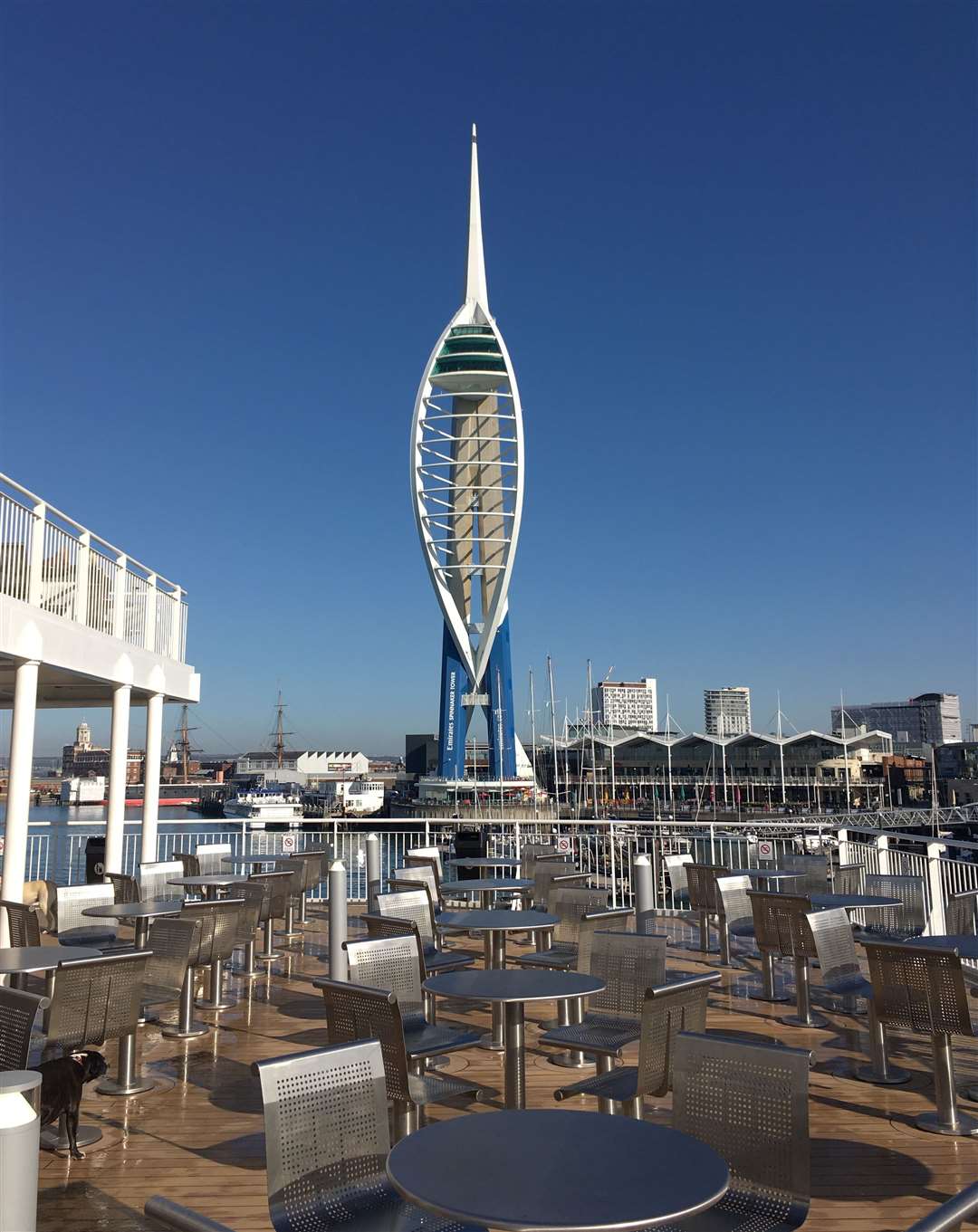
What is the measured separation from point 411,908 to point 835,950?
109 inches

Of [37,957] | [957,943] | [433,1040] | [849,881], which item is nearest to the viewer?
[433,1040]

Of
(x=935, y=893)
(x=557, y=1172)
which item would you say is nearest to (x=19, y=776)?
(x=557, y=1172)

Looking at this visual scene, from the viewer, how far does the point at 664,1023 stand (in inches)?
151

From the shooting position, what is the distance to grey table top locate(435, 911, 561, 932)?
19.0 ft

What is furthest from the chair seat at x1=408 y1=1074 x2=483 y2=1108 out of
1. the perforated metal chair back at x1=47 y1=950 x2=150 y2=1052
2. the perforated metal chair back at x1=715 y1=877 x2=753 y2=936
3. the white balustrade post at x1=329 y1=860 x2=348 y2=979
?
the perforated metal chair back at x1=715 y1=877 x2=753 y2=936

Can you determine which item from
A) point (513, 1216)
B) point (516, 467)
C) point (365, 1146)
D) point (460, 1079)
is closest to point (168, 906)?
point (460, 1079)

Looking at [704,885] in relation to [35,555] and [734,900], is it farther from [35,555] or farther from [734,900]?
[35,555]

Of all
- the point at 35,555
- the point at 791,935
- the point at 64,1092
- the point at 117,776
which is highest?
the point at 35,555

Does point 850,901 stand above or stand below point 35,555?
below

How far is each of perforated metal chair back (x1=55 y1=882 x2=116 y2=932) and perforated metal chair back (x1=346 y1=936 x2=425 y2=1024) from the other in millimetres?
3161

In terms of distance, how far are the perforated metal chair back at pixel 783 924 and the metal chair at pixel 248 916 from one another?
3558mm

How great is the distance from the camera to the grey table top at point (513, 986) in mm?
4176

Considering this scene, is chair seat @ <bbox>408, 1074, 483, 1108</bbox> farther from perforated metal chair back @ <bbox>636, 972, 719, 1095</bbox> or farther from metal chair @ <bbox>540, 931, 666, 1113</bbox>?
metal chair @ <bbox>540, 931, 666, 1113</bbox>

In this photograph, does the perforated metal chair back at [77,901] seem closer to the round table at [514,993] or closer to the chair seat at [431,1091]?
the round table at [514,993]
